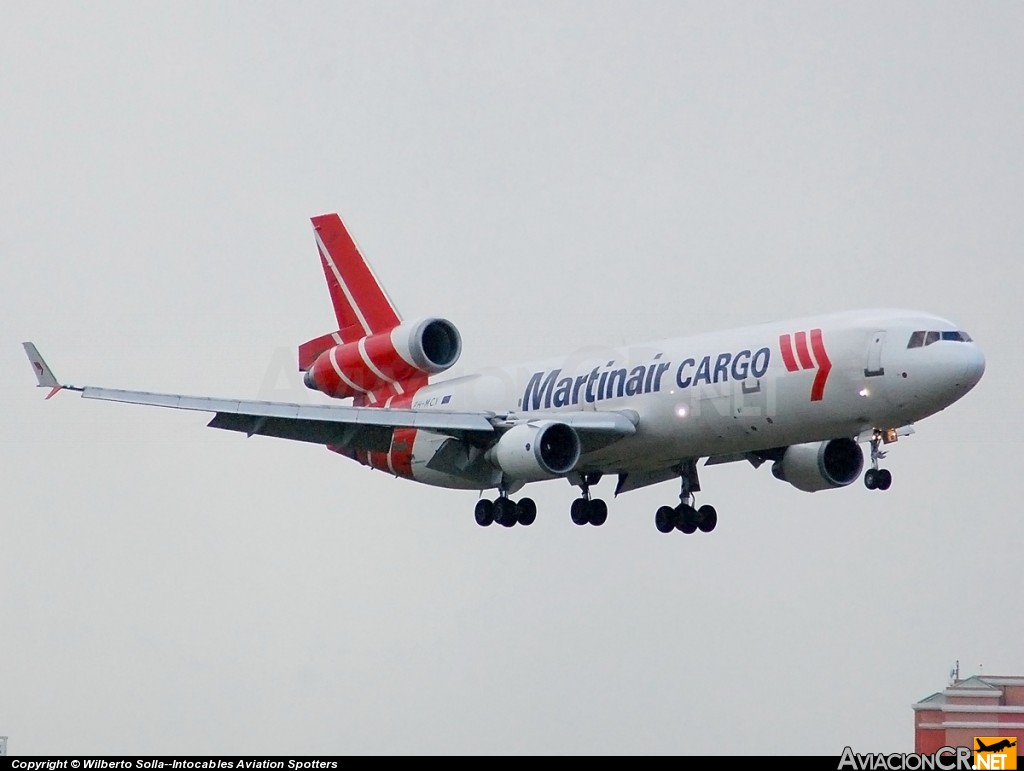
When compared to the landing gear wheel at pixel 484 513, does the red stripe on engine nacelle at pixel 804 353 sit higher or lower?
higher

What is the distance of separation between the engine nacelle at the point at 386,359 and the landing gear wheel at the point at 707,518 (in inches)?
324

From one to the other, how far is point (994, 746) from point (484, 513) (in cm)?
1476

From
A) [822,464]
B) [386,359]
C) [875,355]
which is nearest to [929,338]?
[875,355]

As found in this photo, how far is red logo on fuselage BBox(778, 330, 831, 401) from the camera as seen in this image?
1909 inches

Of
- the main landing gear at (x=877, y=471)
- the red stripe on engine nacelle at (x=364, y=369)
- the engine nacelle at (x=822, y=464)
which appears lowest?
the main landing gear at (x=877, y=471)

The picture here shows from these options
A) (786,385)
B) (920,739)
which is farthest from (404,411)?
(920,739)

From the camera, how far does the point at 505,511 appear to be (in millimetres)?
55406

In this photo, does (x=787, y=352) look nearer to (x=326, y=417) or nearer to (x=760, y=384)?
(x=760, y=384)

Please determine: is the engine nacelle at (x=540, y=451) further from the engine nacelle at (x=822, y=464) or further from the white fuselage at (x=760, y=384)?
the engine nacelle at (x=822, y=464)

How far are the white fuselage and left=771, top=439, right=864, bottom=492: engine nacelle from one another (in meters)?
3.04

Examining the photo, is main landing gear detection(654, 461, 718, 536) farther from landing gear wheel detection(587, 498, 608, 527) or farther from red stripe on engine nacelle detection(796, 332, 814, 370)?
red stripe on engine nacelle detection(796, 332, 814, 370)

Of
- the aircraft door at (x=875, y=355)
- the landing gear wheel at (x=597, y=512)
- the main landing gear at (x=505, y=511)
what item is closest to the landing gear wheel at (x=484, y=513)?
the main landing gear at (x=505, y=511)

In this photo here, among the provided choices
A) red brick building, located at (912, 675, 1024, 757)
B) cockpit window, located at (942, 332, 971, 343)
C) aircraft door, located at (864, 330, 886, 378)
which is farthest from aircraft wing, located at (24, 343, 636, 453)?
red brick building, located at (912, 675, 1024, 757)

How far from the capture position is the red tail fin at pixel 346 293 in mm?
61688
